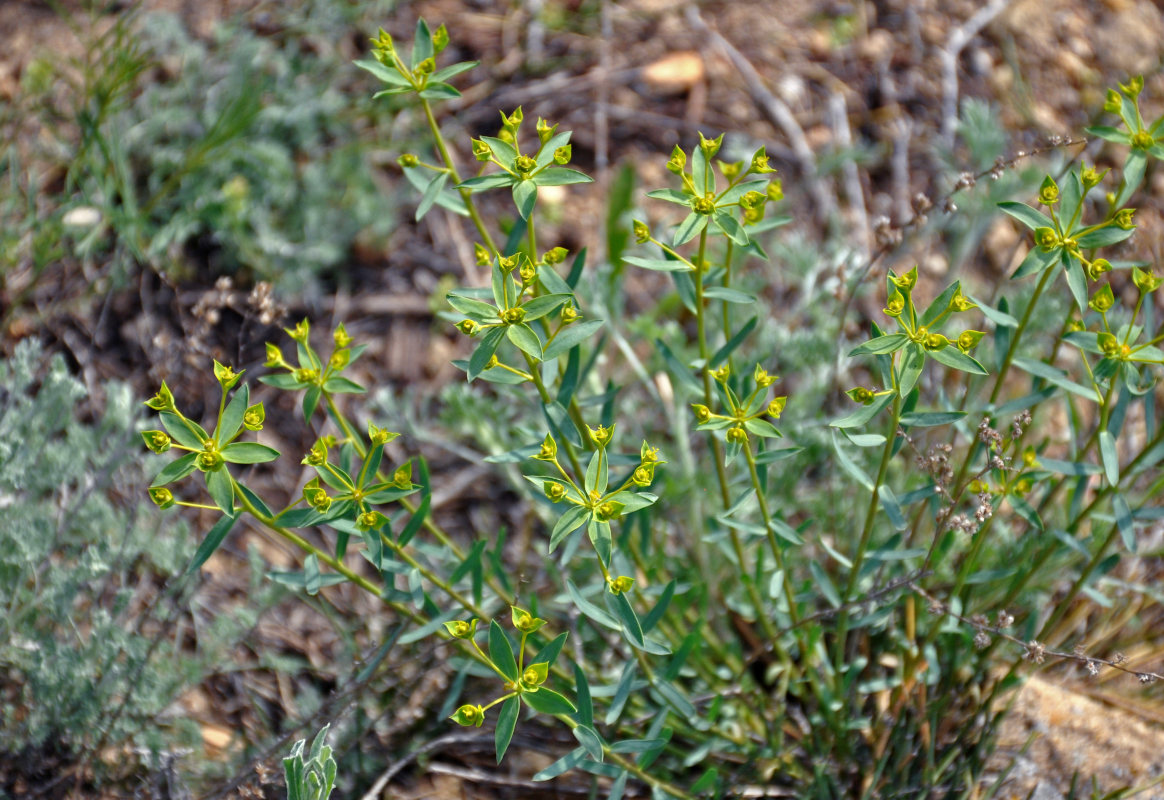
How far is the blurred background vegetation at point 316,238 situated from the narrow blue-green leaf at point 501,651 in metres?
0.36

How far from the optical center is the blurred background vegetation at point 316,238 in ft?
7.38

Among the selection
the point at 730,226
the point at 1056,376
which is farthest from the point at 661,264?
the point at 1056,376

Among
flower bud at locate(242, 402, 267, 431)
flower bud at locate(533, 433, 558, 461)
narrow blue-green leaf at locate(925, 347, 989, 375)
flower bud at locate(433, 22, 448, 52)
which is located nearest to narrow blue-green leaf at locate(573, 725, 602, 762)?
flower bud at locate(533, 433, 558, 461)

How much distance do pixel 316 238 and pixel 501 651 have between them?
2.24m

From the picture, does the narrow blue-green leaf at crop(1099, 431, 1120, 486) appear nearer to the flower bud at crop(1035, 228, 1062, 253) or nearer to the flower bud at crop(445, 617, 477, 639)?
the flower bud at crop(1035, 228, 1062, 253)

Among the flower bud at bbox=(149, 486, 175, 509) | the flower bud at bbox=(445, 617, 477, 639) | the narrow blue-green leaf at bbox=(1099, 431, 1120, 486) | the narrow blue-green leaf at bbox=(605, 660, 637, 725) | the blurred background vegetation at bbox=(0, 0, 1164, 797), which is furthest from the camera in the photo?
the blurred background vegetation at bbox=(0, 0, 1164, 797)

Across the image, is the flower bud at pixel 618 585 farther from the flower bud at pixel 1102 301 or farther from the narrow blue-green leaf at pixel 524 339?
the flower bud at pixel 1102 301

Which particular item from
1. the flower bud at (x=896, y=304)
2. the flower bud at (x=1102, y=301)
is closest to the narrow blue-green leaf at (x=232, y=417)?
the flower bud at (x=896, y=304)

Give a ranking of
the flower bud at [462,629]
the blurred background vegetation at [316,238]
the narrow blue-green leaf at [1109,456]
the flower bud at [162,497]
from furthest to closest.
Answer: the blurred background vegetation at [316,238], the narrow blue-green leaf at [1109,456], the flower bud at [462,629], the flower bud at [162,497]

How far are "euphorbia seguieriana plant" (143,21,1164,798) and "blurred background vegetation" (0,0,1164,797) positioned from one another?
0.27m

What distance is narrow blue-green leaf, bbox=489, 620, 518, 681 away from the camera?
1419 millimetres

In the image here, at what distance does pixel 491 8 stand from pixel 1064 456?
2.86 m

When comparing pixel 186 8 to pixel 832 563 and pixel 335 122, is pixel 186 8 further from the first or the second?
pixel 832 563

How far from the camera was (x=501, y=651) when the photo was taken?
143 centimetres
